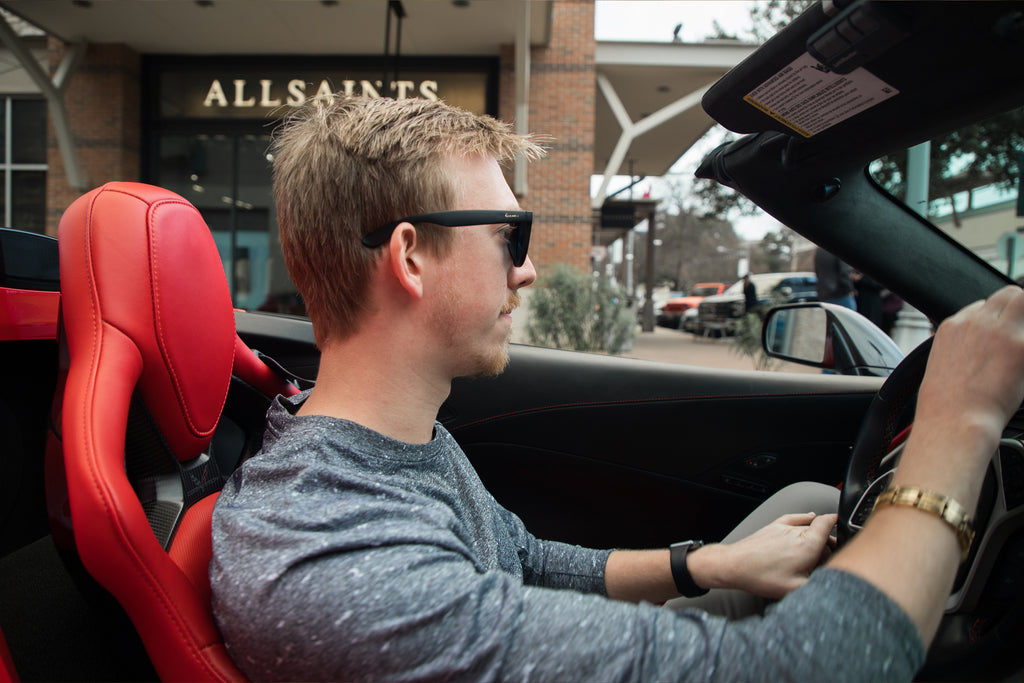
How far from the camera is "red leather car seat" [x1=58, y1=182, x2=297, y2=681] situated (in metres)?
0.84

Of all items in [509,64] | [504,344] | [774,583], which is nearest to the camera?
[774,583]

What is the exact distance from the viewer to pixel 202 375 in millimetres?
1168

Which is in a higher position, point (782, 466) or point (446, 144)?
point (446, 144)

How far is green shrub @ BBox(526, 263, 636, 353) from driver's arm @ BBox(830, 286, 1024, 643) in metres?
7.91

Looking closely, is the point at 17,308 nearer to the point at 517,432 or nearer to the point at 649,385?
the point at 517,432

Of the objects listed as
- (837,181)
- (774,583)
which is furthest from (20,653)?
(837,181)

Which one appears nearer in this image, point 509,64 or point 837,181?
point 837,181

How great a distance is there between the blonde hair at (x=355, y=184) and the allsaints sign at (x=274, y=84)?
9640 millimetres

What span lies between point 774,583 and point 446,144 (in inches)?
34.8

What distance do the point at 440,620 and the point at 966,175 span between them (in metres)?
2.15

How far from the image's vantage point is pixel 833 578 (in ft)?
2.42

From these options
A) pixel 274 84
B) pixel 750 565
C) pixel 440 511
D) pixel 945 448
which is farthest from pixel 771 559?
pixel 274 84

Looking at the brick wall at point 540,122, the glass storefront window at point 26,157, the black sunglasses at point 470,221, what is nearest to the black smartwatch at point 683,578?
the black sunglasses at point 470,221

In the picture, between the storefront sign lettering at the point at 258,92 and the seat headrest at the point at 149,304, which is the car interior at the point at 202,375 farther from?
the storefront sign lettering at the point at 258,92
